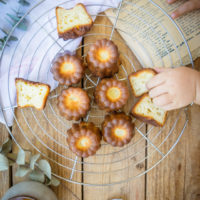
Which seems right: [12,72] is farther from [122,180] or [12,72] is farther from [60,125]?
[122,180]

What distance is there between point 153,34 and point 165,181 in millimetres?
981

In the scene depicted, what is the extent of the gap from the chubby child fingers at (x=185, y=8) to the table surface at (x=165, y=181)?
12.5 inches

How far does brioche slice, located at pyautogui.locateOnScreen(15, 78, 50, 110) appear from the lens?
56.6 inches

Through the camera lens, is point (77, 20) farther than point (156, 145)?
No

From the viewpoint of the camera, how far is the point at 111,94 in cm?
146

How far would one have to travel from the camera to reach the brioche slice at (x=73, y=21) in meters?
1.46

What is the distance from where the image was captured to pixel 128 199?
1592 mm

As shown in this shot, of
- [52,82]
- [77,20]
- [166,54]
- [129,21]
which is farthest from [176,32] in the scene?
[52,82]

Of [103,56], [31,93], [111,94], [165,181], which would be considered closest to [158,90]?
[111,94]

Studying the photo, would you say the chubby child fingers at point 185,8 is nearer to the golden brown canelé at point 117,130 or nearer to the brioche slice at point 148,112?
the brioche slice at point 148,112

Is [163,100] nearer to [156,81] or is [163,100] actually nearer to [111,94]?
[156,81]

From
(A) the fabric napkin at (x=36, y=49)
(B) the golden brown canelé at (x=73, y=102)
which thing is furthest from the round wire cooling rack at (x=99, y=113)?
(B) the golden brown canelé at (x=73, y=102)

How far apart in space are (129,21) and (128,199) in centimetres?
117

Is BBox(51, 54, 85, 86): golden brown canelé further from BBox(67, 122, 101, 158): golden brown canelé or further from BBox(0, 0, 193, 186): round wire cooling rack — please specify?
BBox(67, 122, 101, 158): golden brown canelé
